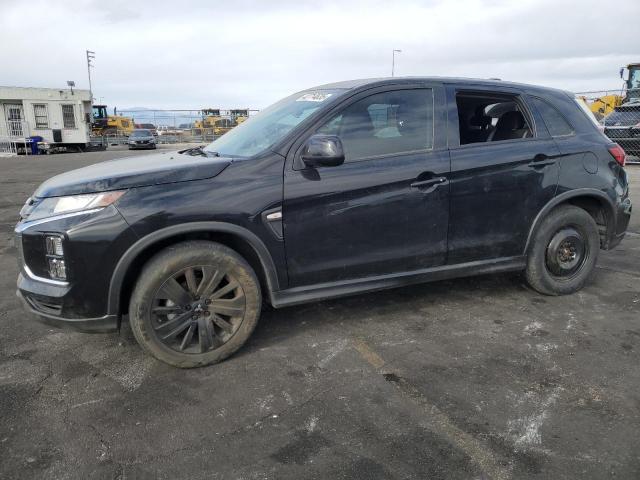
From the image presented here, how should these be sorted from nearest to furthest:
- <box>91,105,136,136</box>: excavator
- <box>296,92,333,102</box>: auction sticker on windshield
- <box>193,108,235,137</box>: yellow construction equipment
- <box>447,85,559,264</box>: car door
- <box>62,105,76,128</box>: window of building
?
<box>296,92,333,102</box>: auction sticker on windshield < <box>447,85,559,264</box>: car door < <box>62,105,76,128</box>: window of building < <box>91,105,136,136</box>: excavator < <box>193,108,235,137</box>: yellow construction equipment

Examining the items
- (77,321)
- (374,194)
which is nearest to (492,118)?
(374,194)

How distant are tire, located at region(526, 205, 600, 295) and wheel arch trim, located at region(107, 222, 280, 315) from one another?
242cm

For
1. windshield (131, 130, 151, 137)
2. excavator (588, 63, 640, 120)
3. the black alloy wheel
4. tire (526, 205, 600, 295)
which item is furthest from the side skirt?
windshield (131, 130, 151, 137)

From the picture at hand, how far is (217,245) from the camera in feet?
10.3

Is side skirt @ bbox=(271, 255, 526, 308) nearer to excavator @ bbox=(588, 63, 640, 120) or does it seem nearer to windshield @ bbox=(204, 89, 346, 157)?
windshield @ bbox=(204, 89, 346, 157)

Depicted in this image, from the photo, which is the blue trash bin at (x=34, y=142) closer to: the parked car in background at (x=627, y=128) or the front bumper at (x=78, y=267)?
the parked car in background at (x=627, y=128)

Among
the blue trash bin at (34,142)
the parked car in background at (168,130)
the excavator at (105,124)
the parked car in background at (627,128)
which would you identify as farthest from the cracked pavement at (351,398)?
the parked car in background at (168,130)

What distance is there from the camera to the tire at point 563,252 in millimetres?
4211

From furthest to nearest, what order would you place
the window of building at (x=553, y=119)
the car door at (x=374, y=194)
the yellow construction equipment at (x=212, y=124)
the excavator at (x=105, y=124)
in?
1. the yellow construction equipment at (x=212, y=124)
2. the excavator at (x=105, y=124)
3. the window of building at (x=553, y=119)
4. the car door at (x=374, y=194)

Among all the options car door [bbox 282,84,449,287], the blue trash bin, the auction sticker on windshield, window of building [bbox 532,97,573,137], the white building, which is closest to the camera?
car door [bbox 282,84,449,287]

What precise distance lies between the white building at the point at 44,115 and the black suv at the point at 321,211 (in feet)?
102

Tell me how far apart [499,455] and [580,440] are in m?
0.46

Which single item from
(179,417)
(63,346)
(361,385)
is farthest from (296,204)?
(63,346)

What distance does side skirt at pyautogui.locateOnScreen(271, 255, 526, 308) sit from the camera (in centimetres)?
339
